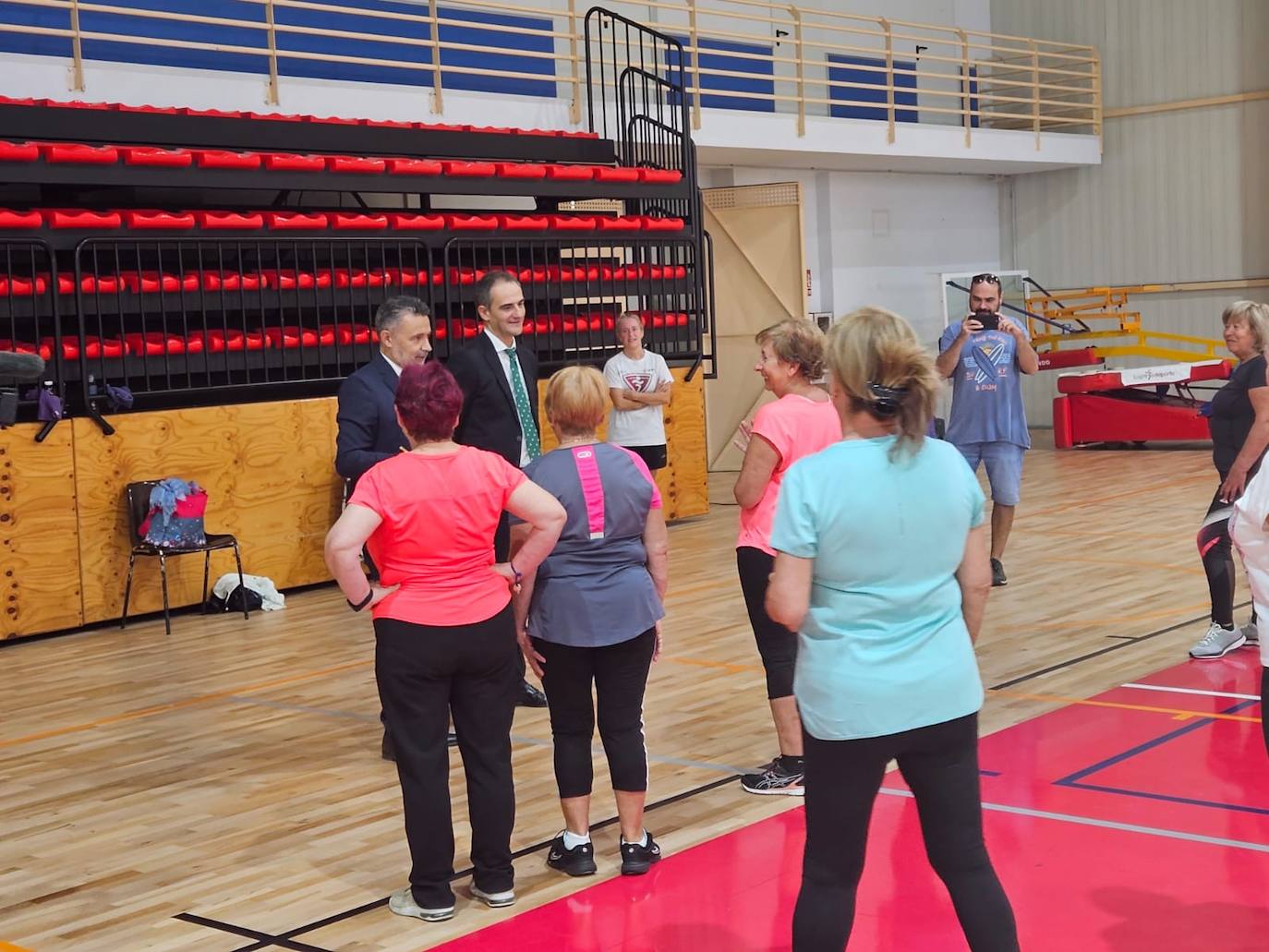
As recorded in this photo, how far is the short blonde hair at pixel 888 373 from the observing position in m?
2.76

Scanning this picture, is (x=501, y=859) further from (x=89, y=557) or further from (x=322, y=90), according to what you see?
(x=322, y=90)

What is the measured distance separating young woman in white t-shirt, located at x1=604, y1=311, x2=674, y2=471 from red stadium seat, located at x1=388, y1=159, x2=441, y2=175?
6.15 ft

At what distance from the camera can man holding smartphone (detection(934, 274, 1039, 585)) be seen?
832cm

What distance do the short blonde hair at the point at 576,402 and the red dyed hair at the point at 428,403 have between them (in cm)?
33

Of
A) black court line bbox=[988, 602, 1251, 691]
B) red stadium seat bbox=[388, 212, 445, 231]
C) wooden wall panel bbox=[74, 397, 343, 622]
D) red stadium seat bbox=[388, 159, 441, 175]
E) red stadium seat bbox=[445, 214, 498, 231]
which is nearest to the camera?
black court line bbox=[988, 602, 1251, 691]

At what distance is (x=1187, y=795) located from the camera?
469cm

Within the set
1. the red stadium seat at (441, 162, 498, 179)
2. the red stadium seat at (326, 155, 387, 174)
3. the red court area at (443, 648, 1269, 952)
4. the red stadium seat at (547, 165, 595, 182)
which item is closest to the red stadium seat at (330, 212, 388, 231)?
the red stadium seat at (326, 155, 387, 174)

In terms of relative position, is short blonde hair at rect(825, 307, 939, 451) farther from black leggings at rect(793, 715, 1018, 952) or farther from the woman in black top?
the woman in black top

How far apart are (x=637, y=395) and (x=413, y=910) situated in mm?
6253

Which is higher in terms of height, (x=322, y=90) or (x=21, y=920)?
(x=322, y=90)

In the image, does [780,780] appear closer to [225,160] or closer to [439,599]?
[439,599]

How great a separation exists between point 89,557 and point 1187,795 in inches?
245

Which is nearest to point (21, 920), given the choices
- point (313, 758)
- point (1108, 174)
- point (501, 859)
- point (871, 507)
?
point (501, 859)

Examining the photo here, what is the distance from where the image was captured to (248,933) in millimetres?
3871
